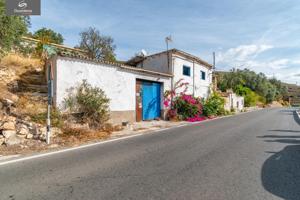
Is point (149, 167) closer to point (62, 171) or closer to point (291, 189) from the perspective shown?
point (62, 171)

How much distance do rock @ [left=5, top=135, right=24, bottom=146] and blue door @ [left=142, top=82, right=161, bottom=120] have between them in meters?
9.69

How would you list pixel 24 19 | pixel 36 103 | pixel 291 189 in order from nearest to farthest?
pixel 291 189 < pixel 36 103 < pixel 24 19

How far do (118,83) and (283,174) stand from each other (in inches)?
417

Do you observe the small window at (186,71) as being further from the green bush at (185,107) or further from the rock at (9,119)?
the rock at (9,119)

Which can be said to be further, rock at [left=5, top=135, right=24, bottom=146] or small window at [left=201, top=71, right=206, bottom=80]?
small window at [left=201, top=71, right=206, bottom=80]


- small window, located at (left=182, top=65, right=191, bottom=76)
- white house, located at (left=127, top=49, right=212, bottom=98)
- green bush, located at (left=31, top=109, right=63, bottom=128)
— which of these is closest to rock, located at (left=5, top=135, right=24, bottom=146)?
green bush, located at (left=31, top=109, right=63, bottom=128)

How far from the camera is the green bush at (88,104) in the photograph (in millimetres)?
11344

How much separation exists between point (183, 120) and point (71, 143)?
11.4 metres

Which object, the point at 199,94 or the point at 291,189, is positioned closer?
the point at 291,189

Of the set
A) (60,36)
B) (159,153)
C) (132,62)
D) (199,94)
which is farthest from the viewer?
(60,36)

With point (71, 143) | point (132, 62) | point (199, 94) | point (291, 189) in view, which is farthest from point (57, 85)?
point (199, 94)

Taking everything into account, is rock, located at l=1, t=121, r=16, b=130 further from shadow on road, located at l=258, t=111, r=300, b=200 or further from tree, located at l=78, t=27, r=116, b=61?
tree, located at l=78, t=27, r=116, b=61

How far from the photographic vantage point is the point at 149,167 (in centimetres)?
583

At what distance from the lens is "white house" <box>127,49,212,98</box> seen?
20594 mm
